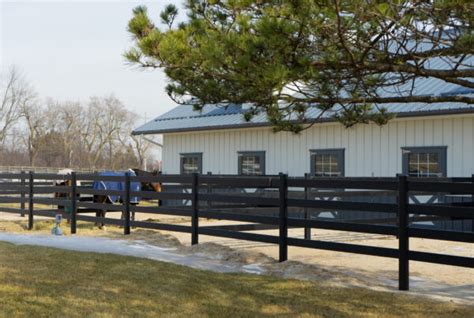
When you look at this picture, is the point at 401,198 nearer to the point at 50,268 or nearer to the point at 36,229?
the point at 50,268

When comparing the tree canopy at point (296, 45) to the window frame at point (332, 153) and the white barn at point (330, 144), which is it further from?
the window frame at point (332, 153)

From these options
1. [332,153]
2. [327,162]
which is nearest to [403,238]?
[332,153]

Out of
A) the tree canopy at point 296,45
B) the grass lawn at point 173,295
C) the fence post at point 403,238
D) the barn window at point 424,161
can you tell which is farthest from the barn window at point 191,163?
the fence post at point 403,238

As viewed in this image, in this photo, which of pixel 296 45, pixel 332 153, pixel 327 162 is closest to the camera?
pixel 296 45

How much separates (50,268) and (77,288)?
1486 millimetres

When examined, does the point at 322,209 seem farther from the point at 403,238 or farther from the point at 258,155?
the point at 258,155

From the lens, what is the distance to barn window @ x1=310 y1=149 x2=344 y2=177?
58.5ft

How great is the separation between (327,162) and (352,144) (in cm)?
100

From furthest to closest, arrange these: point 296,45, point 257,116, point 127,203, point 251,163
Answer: point 251,163
point 257,116
point 127,203
point 296,45

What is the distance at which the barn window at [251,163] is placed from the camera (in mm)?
20047

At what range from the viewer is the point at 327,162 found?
18219 millimetres

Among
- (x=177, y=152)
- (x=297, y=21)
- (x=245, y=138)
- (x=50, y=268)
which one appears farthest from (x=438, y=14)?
(x=177, y=152)

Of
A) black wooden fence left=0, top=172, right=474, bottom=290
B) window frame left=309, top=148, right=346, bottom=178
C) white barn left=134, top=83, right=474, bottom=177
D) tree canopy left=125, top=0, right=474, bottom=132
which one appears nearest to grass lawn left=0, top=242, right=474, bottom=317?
black wooden fence left=0, top=172, right=474, bottom=290

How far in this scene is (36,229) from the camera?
595 inches
